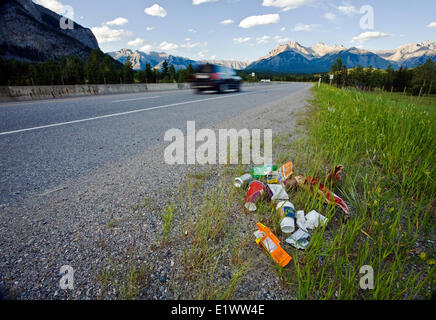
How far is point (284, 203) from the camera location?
141 centimetres

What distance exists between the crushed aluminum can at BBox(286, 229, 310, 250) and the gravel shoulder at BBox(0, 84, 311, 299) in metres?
0.22

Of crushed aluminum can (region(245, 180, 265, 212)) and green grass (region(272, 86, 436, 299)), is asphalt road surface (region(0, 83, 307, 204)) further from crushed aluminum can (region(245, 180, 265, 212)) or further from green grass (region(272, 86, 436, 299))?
green grass (region(272, 86, 436, 299))

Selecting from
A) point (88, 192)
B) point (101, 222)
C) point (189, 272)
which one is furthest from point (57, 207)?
point (189, 272)

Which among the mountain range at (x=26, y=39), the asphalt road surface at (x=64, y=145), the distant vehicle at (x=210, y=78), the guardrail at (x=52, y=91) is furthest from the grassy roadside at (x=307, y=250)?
the mountain range at (x=26, y=39)

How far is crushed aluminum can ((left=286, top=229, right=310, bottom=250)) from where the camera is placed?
1.22 meters

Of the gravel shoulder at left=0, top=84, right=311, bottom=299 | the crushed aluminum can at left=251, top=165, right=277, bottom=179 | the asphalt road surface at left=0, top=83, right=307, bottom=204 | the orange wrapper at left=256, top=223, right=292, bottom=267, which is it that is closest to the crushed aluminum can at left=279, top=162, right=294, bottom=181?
the crushed aluminum can at left=251, top=165, right=277, bottom=179

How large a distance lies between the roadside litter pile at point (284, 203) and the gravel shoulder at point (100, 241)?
0.34 ft

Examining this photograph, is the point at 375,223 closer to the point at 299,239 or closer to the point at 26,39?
the point at 299,239

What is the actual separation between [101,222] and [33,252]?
353mm

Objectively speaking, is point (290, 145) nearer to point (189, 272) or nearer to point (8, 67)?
point (189, 272)

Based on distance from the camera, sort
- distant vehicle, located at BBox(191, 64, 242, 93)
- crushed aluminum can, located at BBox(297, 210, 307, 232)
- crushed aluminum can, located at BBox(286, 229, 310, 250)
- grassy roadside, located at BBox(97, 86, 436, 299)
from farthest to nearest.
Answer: distant vehicle, located at BBox(191, 64, 242, 93)
crushed aluminum can, located at BBox(297, 210, 307, 232)
crushed aluminum can, located at BBox(286, 229, 310, 250)
grassy roadside, located at BBox(97, 86, 436, 299)

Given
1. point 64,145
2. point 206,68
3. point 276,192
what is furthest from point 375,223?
point 206,68

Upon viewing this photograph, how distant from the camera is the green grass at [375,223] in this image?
3.20 feet

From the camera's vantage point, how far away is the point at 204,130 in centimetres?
388
